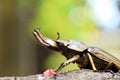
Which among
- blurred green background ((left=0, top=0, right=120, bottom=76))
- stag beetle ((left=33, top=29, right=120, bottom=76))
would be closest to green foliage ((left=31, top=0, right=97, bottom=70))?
blurred green background ((left=0, top=0, right=120, bottom=76))

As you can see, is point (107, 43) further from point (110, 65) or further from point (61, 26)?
point (110, 65)

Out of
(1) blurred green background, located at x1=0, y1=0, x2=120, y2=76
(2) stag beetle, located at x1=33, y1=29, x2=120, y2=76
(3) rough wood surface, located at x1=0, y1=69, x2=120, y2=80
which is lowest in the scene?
(3) rough wood surface, located at x1=0, y1=69, x2=120, y2=80

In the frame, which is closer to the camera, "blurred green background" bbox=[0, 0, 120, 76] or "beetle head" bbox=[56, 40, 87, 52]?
"beetle head" bbox=[56, 40, 87, 52]

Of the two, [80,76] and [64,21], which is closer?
[80,76]

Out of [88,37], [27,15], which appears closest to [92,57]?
[88,37]

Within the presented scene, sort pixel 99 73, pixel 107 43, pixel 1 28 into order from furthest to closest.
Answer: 1. pixel 1 28
2. pixel 107 43
3. pixel 99 73

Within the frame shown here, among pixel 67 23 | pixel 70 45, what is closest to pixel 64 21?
pixel 67 23

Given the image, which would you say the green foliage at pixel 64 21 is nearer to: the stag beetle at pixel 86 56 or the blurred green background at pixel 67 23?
the blurred green background at pixel 67 23

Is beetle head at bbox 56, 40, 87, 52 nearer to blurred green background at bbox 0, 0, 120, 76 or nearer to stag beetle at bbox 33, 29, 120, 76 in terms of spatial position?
stag beetle at bbox 33, 29, 120, 76

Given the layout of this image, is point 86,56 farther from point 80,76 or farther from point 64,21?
point 64,21

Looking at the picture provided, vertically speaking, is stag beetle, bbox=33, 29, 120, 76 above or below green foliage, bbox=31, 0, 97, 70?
below

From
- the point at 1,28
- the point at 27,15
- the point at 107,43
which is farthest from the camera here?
the point at 1,28
